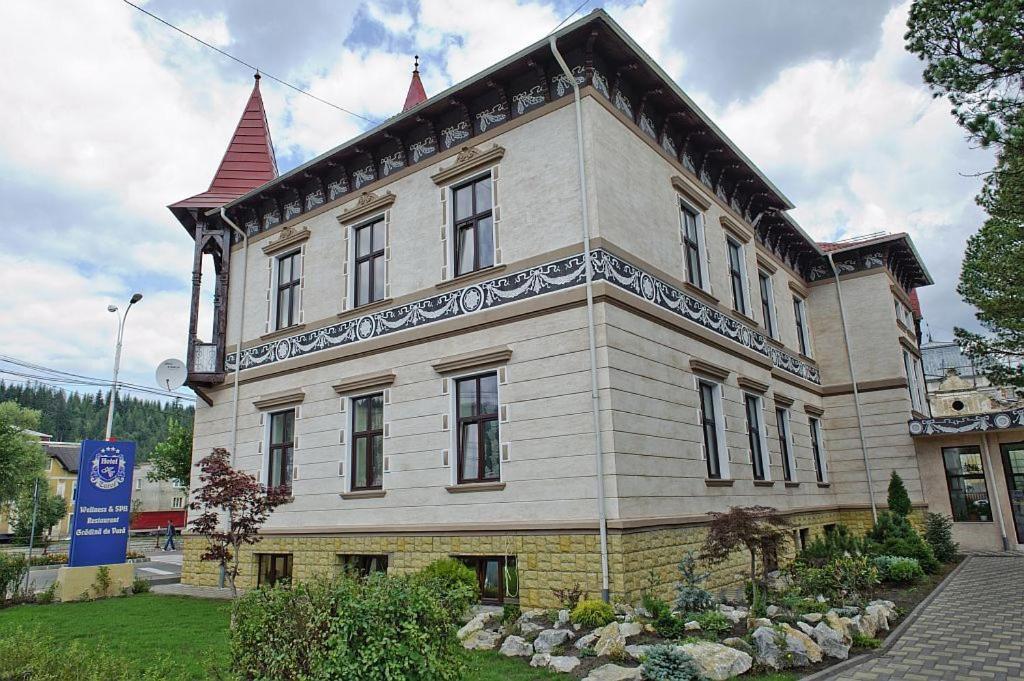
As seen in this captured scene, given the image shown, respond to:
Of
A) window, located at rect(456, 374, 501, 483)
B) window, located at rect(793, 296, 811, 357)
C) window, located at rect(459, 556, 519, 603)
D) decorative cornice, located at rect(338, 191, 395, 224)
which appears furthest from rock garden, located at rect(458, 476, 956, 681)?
window, located at rect(793, 296, 811, 357)

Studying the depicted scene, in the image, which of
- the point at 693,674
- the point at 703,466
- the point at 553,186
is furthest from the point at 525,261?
the point at 693,674

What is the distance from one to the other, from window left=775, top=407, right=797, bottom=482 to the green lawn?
1185cm

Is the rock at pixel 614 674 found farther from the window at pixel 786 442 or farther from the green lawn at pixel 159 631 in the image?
the window at pixel 786 442

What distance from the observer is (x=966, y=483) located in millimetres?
21781

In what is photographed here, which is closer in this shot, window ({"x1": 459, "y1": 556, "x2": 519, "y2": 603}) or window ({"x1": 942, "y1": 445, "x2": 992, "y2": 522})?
window ({"x1": 459, "y1": 556, "x2": 519, "y2": 603})

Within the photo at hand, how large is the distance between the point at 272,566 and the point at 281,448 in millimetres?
2804

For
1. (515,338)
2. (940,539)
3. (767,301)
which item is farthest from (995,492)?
(515,338)

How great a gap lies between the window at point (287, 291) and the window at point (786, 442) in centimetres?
1303

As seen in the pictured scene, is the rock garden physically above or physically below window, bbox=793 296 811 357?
below

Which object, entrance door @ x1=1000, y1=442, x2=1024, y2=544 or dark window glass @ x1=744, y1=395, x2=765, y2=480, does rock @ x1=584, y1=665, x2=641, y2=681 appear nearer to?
dark window glass @ x1=744, y1=395, x2=765, y2=480

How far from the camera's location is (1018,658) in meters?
7.99

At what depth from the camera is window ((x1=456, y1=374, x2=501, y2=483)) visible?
1219cm

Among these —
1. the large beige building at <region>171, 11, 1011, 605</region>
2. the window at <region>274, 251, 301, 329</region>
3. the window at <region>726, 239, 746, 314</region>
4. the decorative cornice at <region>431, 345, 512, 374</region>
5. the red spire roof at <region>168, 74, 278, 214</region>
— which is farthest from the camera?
the red spire roof at <region>168, 74, 278, 214</region>

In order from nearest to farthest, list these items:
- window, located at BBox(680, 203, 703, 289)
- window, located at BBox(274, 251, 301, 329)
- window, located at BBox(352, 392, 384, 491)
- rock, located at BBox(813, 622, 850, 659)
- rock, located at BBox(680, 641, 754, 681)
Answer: rock, located at BBox(680, 641, 754, 681)
rock, located at BBox(813, 622, 850, 659)
window, located at BBox(352, 392, 384, 491)
window, located at BBox(680, 203, 703, 289)
window, located at BBox(274, 251, 301, 329)
